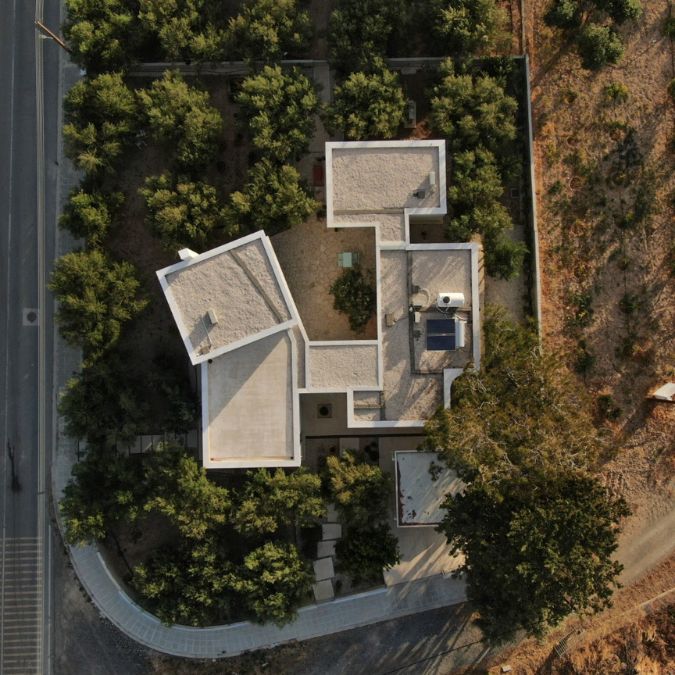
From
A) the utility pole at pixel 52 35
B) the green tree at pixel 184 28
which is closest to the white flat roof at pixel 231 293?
the green tree at pixel 184 28

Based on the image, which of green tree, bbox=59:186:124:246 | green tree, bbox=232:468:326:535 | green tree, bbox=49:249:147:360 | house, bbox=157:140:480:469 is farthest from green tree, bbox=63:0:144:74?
green tree, bbox=232:468:326:535

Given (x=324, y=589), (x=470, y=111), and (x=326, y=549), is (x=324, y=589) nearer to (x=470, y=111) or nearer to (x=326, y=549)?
(x=326, y=549)

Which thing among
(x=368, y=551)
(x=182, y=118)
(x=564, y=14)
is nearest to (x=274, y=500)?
(x=368, y=551)

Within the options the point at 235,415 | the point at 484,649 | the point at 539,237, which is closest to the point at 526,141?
the point at 539,237

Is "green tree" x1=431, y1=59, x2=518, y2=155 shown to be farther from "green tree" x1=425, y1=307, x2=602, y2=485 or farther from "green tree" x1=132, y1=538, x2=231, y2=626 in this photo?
"green tree" x1=132, y1=538, x2=231, y2=626

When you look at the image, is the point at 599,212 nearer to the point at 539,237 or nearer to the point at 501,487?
the point at 539,237

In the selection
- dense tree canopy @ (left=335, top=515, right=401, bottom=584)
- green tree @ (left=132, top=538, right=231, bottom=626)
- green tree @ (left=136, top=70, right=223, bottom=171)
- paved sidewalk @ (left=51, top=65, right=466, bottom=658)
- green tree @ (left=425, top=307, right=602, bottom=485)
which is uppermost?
green tree @ (left=136, top=70, right=223, bottom=171)
